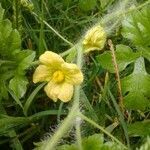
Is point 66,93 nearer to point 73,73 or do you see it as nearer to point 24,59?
point 73,73

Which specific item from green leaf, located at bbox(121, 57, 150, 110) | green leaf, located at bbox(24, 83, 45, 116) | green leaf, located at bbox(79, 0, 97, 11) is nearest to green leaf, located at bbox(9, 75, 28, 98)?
green leaf, located at bbox(24, 83, 45, 116)

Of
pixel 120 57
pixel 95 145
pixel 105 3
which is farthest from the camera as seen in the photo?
pixel 105 3

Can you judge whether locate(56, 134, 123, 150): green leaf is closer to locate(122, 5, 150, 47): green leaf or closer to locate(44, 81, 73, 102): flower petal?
locate(44, 81, 73, 102): flower petal

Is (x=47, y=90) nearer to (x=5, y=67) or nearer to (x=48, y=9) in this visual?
(x=5, y=67)

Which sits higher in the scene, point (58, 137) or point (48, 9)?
point (48, 9)

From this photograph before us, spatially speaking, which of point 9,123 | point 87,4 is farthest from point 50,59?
point 87,4

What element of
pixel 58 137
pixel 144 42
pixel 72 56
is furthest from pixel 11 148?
pixel 144 42
